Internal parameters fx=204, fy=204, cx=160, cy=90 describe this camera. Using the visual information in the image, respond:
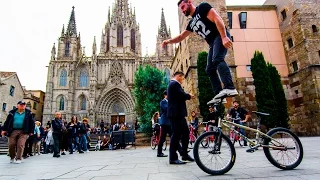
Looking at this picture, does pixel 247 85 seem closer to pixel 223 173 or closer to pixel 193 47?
pixel 193 47

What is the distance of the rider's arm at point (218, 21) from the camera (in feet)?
9.51

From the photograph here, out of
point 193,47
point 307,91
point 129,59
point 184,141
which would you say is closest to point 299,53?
point 307,91

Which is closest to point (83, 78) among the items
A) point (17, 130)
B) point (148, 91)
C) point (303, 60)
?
point (148, 91)

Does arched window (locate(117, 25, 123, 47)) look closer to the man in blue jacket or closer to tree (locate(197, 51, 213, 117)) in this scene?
tree (locate(197, 51, 213, 117))

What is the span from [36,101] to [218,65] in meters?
49.2

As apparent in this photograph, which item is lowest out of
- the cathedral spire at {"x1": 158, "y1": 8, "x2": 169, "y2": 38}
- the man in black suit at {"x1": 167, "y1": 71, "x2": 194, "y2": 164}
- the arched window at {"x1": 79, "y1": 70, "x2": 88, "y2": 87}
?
the man in black suit at {"x1": 167, "y1": 71, "x2": 194, "y2": 164}

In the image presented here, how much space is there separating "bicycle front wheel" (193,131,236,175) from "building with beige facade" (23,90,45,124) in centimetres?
4545

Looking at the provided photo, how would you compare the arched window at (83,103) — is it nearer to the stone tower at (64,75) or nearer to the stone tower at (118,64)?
the stone tower at (64,75)

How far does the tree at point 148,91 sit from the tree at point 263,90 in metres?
10.0

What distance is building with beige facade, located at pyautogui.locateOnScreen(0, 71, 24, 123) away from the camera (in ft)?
94.8

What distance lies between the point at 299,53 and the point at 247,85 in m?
4.95

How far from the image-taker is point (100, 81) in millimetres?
42594

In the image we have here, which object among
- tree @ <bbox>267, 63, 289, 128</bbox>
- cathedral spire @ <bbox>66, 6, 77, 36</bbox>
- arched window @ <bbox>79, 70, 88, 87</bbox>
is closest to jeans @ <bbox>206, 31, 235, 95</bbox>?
tree @ <bbox>267, 63, 289, 128</bbox>

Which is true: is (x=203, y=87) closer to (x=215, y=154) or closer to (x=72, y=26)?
(x=215, y=154)
